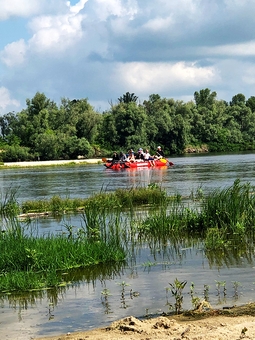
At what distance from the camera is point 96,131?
112m

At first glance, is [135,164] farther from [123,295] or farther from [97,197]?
[123,295]

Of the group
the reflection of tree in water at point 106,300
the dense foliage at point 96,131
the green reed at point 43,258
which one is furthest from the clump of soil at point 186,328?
the dense foliage at point 96,131

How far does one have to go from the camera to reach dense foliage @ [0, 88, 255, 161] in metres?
102

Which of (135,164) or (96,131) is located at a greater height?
(96,131)

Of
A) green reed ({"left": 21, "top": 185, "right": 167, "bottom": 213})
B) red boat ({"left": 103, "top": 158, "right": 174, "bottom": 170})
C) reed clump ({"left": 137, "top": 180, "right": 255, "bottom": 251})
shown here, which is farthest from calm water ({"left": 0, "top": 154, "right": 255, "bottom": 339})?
red boat ({"left": 103, "top": 158, "right": 174, "bottom": 170})

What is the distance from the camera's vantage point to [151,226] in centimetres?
1569

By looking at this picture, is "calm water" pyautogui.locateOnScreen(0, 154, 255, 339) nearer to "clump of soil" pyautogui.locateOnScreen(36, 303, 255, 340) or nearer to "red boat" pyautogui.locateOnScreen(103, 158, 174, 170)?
"clump of soil" pyautogui.locateOnScreen(36, 303, 255, 340)

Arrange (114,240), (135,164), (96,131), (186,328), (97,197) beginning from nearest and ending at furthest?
(186,328), (114,240), (97,197), (135,164), (96,131)

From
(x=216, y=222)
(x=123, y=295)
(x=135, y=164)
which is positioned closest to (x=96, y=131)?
(x=135, y=164)

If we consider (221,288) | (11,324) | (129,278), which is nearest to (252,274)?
(221,288)

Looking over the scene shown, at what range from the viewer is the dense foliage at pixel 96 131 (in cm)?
10156

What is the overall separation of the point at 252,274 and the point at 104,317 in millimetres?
3381

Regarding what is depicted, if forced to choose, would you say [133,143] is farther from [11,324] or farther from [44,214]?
[11,324]

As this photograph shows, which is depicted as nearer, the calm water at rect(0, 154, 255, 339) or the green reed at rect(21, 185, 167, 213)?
the calm water at rect(0, 154, 255, 339)
